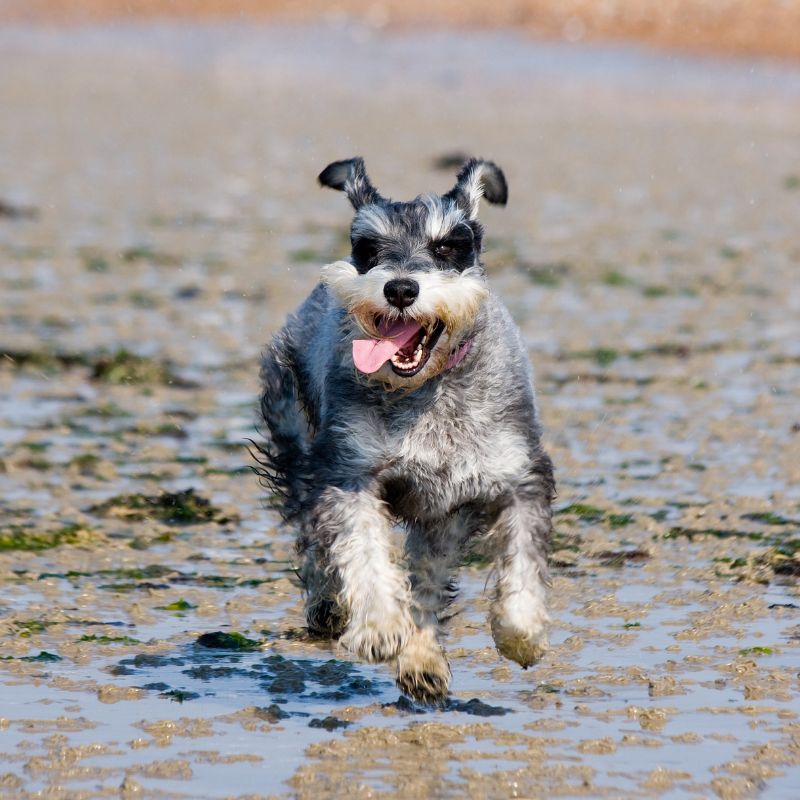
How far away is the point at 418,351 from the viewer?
6.47m

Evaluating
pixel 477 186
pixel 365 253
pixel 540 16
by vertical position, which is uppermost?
pixel 540 16

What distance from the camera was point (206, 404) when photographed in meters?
11.7

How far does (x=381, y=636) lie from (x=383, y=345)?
3.47ft

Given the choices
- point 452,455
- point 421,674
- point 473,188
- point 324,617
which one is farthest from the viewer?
point 324,617

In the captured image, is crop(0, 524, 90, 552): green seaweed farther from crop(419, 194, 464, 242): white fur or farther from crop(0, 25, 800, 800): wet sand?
crop(419, 194, 464, 242): white fur

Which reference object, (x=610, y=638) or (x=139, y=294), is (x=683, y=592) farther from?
(x=139, y=294)

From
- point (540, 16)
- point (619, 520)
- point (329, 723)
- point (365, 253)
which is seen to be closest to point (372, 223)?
point (365, 253)

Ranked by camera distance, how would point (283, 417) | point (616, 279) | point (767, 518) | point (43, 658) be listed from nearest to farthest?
point (43, 658), point (283, 417), point (767, 518), point (616, 279)

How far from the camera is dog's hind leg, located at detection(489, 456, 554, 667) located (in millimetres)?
6586

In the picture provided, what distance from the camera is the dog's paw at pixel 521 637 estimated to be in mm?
6562

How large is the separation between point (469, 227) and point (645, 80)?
101 ft

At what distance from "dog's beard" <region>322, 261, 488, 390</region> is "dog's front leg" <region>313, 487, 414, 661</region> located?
0.48m

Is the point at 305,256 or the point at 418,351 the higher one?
the point at 418,351

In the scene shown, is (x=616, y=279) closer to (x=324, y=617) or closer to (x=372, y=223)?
(x=324, y=617)
